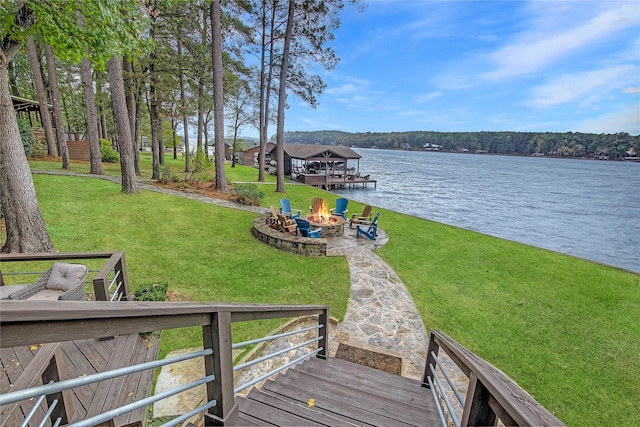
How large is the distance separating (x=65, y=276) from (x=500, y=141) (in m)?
129

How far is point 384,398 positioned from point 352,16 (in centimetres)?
1753

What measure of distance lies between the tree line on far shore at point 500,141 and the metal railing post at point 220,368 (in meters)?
123

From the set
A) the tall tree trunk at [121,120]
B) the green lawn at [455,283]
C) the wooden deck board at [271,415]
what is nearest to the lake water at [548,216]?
the green lawn at [455,283]

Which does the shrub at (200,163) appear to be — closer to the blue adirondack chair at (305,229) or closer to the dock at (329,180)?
the blue adirondack chair at (305,229)

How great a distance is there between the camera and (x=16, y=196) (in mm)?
5789

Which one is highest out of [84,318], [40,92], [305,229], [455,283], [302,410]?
[40,92]

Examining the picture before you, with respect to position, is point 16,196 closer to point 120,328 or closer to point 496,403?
point 120,328

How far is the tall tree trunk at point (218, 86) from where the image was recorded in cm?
1234

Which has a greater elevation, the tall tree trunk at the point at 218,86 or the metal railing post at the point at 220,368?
the tall tree trunk at the point at 218,86

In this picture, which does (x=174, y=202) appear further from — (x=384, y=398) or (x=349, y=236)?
(x=384, y=398)

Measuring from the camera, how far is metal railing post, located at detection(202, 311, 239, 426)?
4.82 ft

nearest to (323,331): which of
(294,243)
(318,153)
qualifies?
(294,243)

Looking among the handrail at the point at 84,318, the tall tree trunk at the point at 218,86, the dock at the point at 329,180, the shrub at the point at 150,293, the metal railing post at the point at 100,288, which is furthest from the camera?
the dock at the point at 329,180

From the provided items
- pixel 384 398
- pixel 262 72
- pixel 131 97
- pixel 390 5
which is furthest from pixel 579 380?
pixel 262 72
